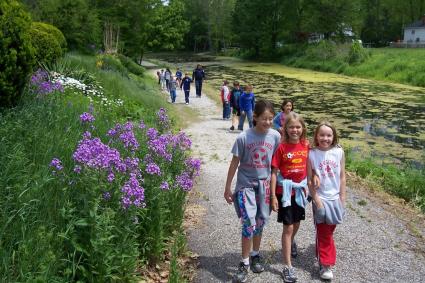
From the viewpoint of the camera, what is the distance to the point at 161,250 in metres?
4.40

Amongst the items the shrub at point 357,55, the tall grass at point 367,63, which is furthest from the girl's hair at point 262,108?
the shrub at point 357,55

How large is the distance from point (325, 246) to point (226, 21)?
83587mm

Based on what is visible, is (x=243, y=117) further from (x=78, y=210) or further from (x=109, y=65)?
(x=78, y=210)

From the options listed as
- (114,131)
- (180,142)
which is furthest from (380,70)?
(114,131)

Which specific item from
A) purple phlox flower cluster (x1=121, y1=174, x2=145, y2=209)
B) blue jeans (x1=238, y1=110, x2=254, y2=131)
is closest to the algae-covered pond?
blue jeans (x1=238, y1=110, x2=254, y2=131)

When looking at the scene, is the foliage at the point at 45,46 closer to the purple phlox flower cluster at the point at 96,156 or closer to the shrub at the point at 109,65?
the shrub at the point at 109,65

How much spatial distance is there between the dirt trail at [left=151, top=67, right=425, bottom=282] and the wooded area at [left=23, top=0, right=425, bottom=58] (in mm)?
18209

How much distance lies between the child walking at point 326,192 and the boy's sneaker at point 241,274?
2.49 ft

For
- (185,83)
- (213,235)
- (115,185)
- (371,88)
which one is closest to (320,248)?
Answer: (213,235)

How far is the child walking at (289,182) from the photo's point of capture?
4258mm

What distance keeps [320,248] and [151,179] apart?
183 centimetres

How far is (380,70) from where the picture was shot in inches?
1347

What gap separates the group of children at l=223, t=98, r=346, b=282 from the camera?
421 cm

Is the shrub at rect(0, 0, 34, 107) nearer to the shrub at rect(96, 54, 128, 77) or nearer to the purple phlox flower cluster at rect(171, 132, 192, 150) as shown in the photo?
the purple phlox flower cluster at rect(171, 132, 192, 150)
